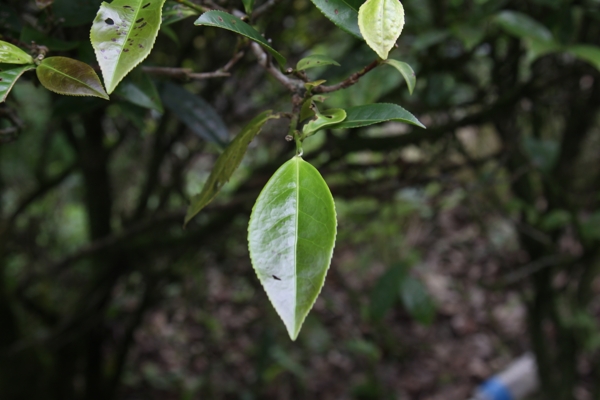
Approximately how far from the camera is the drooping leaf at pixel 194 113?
31.3 inches

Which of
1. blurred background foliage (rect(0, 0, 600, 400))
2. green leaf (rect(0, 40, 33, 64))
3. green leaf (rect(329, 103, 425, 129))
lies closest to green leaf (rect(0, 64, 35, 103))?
green leaf (rect(0, 40, 33, 64))

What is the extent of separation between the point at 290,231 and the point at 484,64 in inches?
56.2

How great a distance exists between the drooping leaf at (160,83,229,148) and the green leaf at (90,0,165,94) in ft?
1.24

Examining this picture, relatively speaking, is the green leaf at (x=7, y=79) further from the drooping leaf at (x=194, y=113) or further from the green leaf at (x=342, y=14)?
the drooping leaf at (x=194, y=113)

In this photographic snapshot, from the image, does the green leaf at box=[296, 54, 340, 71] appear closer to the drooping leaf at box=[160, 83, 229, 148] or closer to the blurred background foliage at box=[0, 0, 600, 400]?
the blurred background foliage at box=[0, 0, 600, 400]

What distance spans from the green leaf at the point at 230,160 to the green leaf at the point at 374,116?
69 mm

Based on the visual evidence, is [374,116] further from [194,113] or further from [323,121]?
→ [194,113]

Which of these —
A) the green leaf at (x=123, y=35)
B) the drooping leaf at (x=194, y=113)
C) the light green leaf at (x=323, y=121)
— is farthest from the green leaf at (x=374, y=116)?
the drooping leaf at (x=194, y=113)

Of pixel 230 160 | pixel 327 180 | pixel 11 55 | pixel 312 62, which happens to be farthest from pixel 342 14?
pixel 327 180

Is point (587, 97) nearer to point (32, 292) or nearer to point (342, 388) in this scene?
point (342, 388)

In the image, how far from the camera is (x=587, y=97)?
55.6 inches

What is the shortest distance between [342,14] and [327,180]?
1112 millimetres

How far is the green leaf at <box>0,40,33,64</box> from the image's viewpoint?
1.34 feet

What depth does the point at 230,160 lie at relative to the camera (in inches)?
19.0
